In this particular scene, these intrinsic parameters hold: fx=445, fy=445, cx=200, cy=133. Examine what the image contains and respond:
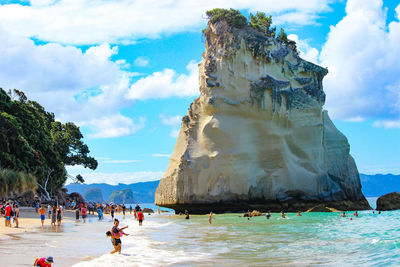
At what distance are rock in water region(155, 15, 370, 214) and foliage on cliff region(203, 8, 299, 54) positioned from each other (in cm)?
105

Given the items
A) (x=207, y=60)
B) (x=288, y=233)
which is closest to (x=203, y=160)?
(x=207, y=60)

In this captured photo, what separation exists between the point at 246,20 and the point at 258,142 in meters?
12.2

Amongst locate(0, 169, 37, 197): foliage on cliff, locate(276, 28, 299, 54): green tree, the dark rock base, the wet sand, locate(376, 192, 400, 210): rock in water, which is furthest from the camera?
locate(276, 28, 299, 54): green tree

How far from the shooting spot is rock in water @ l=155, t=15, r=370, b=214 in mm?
37594

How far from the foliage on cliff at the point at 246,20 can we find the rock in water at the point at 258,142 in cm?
105

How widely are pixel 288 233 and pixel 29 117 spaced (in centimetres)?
2623

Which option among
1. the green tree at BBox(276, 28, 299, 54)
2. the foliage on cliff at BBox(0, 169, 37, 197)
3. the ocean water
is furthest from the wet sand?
the green tree at BBox(276, 28, 299, 54)

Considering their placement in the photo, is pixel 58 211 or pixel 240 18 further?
pixel 240 18

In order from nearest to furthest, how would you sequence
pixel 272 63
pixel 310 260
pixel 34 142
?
1. pixel 310 260
2. pixel 34 142
3. pixel 272 63

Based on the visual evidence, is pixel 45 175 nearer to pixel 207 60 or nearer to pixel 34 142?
pixel 34 142

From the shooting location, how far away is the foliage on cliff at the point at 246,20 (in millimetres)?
42062

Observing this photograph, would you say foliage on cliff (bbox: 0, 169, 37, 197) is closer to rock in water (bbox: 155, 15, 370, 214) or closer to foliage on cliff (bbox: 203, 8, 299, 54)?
rock in water (bbox: 155, 15, 370, 214)

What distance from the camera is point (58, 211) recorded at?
23.9 metres

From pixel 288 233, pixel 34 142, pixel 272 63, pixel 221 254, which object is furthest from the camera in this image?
pixel 272 63
